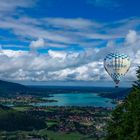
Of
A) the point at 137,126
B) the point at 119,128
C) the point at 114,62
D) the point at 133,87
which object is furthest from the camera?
the point at 114,62

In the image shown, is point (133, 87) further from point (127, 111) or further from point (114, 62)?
point (114, 62)

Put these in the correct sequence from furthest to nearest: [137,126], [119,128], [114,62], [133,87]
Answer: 1. [114,62]
2. [133,87]
3. [119,128]
4. [137,126]

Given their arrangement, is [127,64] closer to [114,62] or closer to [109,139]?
[114,62]

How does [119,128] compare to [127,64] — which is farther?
[127,64]

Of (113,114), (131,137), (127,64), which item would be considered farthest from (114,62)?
(131,137)

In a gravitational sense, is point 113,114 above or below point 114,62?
below

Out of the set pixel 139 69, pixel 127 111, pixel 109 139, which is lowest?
pixel 109 139
